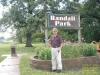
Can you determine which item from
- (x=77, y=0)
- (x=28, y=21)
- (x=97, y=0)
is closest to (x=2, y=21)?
(x=28, y=21)

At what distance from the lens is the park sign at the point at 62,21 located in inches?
328

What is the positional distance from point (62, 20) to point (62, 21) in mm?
53

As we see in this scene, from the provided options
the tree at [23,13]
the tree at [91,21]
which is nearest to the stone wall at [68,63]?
the tree at [91,21]

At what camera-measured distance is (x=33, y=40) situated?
184ft

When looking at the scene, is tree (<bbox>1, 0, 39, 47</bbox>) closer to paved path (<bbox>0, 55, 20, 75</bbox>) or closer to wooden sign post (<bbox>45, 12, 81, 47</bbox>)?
wooden sign post (<bbox>45, 12, 81, 47</bbox>)

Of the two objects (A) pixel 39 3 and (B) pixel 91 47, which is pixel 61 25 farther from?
(A) pixel 39 3

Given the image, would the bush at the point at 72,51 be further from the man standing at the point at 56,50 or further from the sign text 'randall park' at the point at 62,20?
the sign text 'randall park' at the point at 62,20

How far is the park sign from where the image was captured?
832 centimetres

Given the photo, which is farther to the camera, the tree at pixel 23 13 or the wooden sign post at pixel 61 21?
the tree at pixel 23 13

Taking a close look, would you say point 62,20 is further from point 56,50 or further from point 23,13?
point 23,13

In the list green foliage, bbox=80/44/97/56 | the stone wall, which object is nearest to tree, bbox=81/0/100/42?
green foliage, bbox=80/44/97/56

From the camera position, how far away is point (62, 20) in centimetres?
848

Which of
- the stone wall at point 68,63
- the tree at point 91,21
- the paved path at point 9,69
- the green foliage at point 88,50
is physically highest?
the tree at point 91,21

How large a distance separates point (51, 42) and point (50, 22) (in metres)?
2.04
